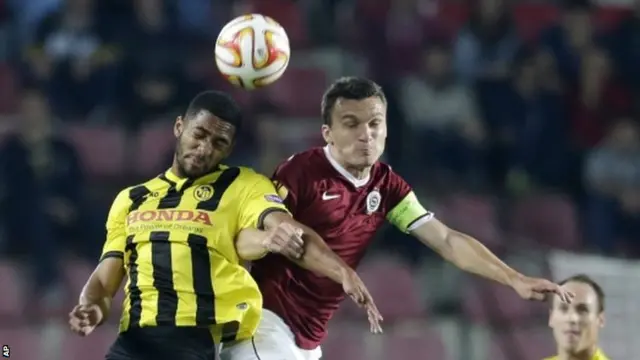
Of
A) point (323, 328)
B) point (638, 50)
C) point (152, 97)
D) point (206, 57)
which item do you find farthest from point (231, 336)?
point (638, 50)

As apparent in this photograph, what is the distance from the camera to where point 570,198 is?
407 inches

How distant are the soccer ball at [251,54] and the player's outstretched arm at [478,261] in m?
1.02

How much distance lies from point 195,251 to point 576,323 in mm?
1892

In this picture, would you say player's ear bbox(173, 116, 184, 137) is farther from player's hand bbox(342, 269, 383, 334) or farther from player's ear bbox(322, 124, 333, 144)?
player's hand bbox(342, 269, 383, 334)

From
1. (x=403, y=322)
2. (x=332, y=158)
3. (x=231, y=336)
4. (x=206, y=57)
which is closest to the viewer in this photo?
(x=231, y=336)

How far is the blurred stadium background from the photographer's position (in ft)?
29.1

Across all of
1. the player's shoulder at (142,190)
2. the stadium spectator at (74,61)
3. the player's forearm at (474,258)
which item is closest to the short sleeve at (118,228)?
the player's shoulder at (142,190)

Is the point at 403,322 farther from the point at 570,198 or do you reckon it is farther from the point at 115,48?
the point at 115,48

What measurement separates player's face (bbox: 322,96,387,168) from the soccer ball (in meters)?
0.52

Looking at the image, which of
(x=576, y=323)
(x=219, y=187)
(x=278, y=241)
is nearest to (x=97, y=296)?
(x=219, y=187)

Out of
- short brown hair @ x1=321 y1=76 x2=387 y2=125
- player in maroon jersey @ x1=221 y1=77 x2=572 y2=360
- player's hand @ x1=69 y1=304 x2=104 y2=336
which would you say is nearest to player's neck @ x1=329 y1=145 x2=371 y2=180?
player in maroon jersey @ x1=221 y1=77 x2=572 y2=360

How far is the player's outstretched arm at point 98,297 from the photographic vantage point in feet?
17.6

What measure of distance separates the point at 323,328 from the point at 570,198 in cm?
467

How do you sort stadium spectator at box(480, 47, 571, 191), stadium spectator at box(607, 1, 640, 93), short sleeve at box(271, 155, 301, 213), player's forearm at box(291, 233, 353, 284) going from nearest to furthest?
player's forearm at box(291, 233, 353, 284)
short sleeve at box(271, 155, 301, 213)
stadium spectator at box(480, 47, 571, 191)
stadium spectator at box(607, 1, 640, 93)
